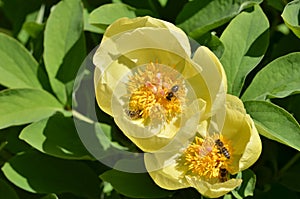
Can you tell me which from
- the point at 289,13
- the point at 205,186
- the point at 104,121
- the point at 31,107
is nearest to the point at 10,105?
the point at 31,107

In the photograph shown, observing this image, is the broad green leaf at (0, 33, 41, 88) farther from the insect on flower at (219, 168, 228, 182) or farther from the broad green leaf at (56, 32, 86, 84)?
the insect on flower at (219, 168, 228, 182)

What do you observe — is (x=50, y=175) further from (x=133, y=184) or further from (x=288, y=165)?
(x=288, y=165)

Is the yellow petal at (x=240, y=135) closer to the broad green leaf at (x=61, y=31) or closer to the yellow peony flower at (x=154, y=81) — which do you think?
the yellow peony flower at (x=154, y=81)

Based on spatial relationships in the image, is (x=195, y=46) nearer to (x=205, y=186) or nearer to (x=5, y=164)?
(x=205, y=186)

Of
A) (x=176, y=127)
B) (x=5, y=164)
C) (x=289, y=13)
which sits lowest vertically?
(x=5, y=164)

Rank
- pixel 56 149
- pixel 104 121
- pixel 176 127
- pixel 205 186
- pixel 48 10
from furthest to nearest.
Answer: pixel 48 10 → pixel 104 121 → pixel 56 149 → pixel 176 127 → pixel 205 186

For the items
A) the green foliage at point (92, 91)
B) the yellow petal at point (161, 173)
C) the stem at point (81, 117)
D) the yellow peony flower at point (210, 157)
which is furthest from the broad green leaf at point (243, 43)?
the stem at point (81, 117)

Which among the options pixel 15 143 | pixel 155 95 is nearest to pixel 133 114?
pixel 155 95
